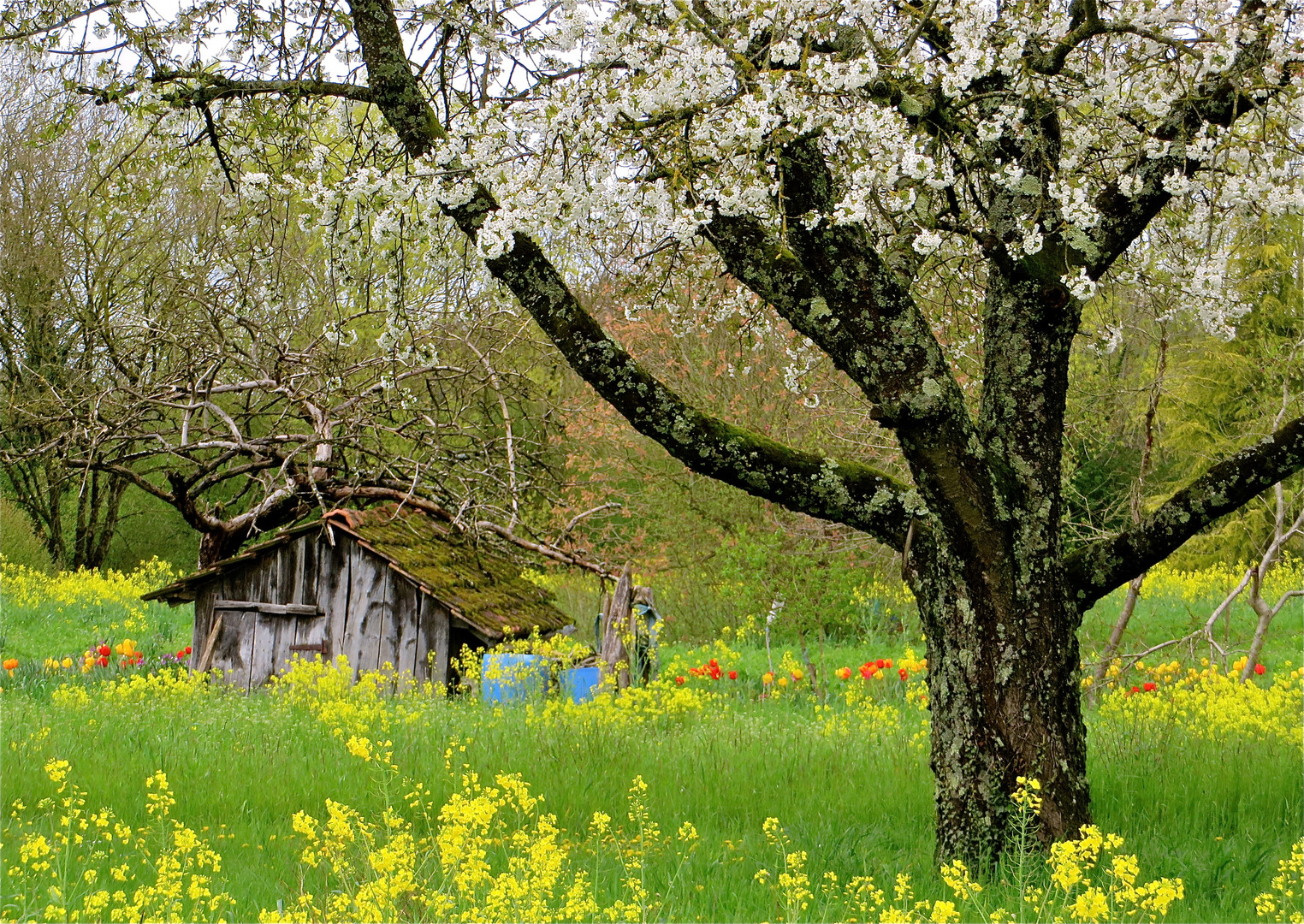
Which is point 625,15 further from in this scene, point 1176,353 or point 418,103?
point 1176,353

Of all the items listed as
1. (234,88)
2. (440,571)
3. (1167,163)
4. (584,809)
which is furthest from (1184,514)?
(440,571)

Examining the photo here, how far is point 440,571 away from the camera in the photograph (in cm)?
952

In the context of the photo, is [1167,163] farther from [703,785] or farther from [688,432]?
[703,785]

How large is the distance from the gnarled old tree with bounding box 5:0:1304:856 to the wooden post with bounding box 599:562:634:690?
4.21 metres

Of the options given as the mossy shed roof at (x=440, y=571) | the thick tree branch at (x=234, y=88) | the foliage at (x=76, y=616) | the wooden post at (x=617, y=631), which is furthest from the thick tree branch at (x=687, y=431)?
the foliage at (x=76, y=616)

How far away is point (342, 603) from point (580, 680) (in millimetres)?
2289

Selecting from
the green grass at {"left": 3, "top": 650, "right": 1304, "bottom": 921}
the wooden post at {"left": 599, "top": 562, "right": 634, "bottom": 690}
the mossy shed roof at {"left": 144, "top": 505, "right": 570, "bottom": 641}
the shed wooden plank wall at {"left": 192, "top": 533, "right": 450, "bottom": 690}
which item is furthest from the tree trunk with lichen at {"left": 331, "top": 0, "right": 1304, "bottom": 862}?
the shed wooden plank wall at {"left": 192, "top": 533, "right": 450, "bottom": 690}

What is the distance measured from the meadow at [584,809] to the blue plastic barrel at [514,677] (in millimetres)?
408

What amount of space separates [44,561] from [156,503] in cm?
296

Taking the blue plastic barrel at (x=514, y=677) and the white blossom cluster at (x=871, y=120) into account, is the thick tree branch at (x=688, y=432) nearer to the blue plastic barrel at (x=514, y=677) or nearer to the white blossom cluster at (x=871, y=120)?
the white blossom cluster at (x=871, y=120)

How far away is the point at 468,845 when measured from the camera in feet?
11.2

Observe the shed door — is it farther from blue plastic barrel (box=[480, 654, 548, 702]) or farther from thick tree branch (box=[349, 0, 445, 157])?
thick tree branch (box=[349, 0, 445, 157])

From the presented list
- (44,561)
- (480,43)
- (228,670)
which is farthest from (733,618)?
(44,561)

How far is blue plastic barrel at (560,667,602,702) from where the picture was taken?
28.0ft
